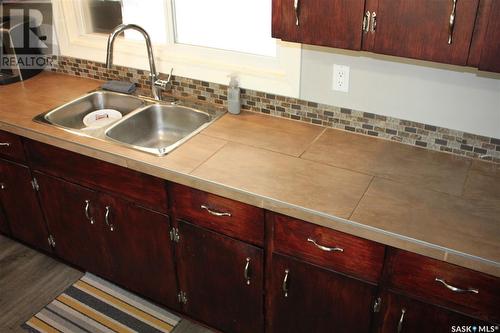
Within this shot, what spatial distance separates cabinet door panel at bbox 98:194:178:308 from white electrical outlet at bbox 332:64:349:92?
89 cm

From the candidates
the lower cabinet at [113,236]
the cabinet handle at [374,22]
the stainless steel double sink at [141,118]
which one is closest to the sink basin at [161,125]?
the stainless steel double sink at [141,118]

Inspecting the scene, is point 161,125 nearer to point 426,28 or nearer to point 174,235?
point 174,235

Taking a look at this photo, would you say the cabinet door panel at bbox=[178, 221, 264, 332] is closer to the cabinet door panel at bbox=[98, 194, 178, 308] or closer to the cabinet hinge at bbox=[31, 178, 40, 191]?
the cabinet door panel at bbox=[98, 194, 178, 308]

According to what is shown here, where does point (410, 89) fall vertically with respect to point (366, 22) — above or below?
below

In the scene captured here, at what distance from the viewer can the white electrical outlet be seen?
192 centimetres

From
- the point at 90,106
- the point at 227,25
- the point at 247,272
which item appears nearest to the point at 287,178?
the point at 247,272

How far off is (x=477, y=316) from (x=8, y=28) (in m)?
2.48

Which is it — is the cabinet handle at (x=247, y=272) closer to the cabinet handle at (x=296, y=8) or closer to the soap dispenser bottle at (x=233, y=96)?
the soap dispenser bottle at (x=233, y=96)

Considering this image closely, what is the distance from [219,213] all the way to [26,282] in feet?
4.43

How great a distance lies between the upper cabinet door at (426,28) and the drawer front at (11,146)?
1.66 meters

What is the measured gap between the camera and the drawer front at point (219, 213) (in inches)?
66.6

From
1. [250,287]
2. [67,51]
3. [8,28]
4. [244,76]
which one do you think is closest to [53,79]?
[67,51]

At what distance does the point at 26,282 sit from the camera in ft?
8.11

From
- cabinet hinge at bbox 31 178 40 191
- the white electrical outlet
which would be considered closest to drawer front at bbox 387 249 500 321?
the white electrical outlet
